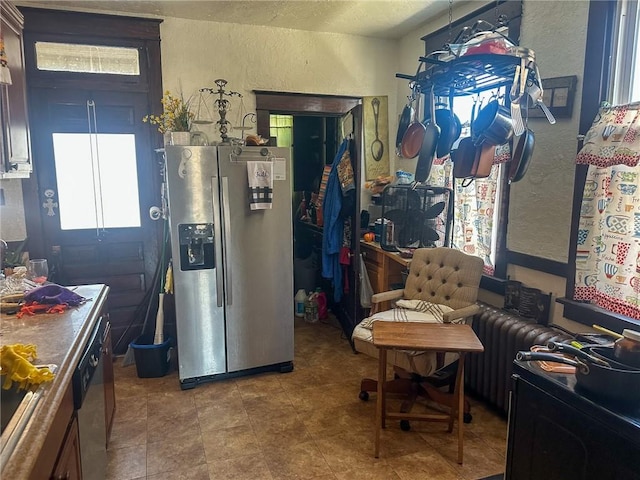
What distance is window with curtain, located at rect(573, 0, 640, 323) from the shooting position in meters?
2.02

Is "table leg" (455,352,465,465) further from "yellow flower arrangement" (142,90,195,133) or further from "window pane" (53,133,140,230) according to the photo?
"window pane" (53,133,140,230)

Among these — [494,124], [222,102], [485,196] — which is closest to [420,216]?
[485,196]

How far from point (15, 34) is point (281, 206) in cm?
189

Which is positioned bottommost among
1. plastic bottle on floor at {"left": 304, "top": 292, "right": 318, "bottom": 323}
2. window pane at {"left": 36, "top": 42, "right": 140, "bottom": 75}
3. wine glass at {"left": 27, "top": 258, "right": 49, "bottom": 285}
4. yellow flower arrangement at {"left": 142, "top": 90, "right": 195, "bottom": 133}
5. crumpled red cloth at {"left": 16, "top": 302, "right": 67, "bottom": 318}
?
plastic bottle on floor at {"left": 304, "top": 292, "right": 318, "bottom": 323}

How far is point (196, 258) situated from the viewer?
9.66 ft

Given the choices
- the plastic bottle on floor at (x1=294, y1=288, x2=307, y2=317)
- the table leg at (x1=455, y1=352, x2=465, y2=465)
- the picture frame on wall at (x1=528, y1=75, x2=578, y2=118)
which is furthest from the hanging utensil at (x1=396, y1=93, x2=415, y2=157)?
the plastic bottle on floor at (x1=294, y1=288, x2=307, y2=317)

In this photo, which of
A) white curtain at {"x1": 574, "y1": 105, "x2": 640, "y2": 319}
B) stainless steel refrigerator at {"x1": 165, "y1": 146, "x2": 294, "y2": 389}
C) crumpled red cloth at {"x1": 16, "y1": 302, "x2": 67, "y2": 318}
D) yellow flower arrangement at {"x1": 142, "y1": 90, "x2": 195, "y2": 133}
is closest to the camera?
crumpled red cloth at {"x1": 16, "y1": 302, "x2": 67, "y2": 318}

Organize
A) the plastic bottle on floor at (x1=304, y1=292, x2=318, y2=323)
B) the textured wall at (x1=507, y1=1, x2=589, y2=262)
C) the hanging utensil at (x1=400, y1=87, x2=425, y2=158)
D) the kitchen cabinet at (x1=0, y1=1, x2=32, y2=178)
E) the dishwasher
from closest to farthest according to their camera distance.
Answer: the dishwasher < the kitchen cabinet at (x1=0, y1=1, x2=32, y2=178) < the textured wall at (x1=507, y1=1, x2=589, y2=262) < the hanging utensil at (x1=400, y1=87, x2=425, y2=158) < the plastic bottle on floor at (x1=304, y1=292, x2=318, y2=323)

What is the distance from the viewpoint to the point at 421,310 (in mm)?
2740

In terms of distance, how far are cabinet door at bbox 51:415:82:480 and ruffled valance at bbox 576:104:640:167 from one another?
2501mm

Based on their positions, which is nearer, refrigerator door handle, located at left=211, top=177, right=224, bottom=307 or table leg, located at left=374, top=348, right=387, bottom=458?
table leg, located at left=374, top=348, right=387, bottom=458

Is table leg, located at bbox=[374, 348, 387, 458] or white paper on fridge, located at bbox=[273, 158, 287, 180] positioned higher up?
white paper on fridge, located at bbox=[273, 158, 287, 180]

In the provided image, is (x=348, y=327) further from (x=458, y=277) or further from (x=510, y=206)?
(x=510, y=206)

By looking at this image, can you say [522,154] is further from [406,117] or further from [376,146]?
[376,146]
